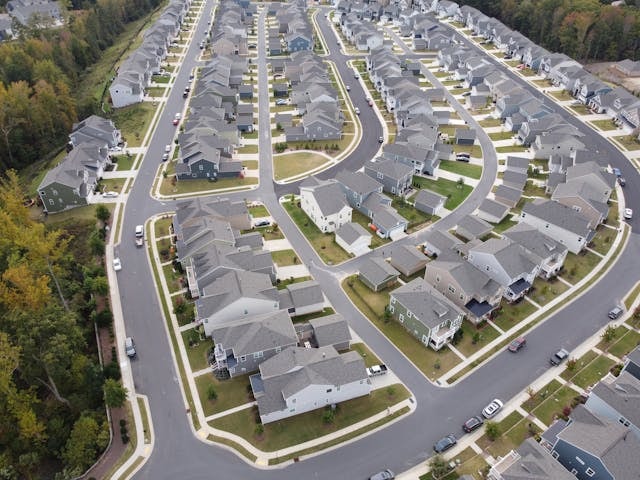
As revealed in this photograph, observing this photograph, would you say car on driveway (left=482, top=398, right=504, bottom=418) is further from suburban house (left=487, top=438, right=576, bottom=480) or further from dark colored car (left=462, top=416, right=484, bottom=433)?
suburban house (left=487, top=438, right=576, bottom=480)

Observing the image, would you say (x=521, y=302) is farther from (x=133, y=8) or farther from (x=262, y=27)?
(x=133, y=8)

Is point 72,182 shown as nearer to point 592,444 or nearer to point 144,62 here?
point 144,62

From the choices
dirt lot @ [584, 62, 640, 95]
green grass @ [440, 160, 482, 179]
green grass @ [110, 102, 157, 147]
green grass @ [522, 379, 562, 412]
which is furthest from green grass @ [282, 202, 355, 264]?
dirt lot @ [584, 62, 640, 95]

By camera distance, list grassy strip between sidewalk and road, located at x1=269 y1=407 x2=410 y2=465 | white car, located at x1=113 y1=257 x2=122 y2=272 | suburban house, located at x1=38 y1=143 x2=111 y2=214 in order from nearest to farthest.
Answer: grassy strip between sidewalk and road, located at x1=269 y1=407 x2=410 y2=465 → white car, located at x1=113 y1=257 x2=122 y2=272 → suburban house, located at x1=38 y1=143 x2=111 y2=214

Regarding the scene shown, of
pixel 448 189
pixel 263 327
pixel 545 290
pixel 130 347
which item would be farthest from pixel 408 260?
pixel 130 347

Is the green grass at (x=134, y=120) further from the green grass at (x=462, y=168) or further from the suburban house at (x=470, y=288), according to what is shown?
the suburban house at (x=470, y=288)

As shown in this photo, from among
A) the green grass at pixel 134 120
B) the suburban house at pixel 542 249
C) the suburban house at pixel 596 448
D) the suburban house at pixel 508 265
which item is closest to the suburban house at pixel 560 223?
the suburban house at pixel 542 249

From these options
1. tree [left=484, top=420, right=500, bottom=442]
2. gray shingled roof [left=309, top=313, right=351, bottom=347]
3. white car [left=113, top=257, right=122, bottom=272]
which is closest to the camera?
tree [left=484, top=420, right=500, bottom=442]
